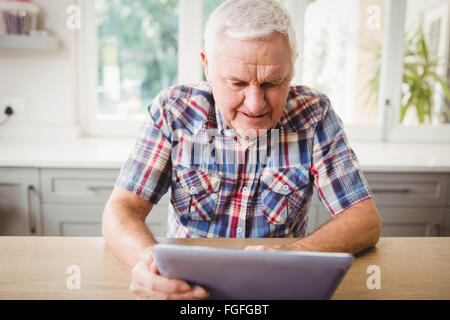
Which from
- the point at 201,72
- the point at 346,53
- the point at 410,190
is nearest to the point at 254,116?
the point at 410,190

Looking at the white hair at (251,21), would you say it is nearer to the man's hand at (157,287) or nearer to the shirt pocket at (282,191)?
the shirt pocket at (282,191)

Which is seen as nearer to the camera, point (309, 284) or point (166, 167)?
point (309, 284)

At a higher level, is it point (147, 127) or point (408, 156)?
point (147, 127)

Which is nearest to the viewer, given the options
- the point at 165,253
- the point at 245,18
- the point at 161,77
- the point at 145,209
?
the point at 165,253

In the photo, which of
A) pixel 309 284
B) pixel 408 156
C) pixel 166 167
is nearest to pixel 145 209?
pixel 166 167

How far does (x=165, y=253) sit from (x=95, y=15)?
2.10 meters

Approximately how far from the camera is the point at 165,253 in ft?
1.86

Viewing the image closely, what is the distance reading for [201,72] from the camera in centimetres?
239

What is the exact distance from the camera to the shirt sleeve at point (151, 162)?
43.3 inches

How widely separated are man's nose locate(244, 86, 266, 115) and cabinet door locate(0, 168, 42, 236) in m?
1.17

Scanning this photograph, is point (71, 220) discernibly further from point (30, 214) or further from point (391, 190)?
point (391, 190)
